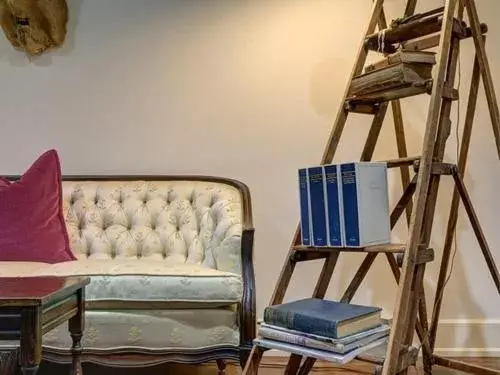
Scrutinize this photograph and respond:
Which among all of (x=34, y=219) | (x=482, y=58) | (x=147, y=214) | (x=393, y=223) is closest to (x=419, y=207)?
Answer: (x=393, y=223)

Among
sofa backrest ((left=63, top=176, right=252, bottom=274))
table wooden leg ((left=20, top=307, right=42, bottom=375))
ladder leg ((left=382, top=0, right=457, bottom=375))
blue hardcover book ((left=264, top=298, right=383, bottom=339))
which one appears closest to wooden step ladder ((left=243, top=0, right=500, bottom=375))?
ladder leg ((left=382, top=0, right=457, bottom=375))

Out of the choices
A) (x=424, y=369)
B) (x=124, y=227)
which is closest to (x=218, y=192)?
(x=124, y=227)

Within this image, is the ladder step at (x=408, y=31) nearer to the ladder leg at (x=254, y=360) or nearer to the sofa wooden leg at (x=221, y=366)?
the ladder leg at (x=254, y=360)

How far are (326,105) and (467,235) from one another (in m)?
1.03

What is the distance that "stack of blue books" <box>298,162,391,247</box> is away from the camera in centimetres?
182

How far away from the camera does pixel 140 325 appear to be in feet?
6.68

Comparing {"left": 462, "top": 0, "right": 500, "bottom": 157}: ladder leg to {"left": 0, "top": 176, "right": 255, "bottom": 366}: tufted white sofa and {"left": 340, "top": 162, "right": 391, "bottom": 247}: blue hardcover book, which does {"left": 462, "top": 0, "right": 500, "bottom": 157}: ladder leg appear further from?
{"left": 0, "top": 176, "right": 255, "bottom": 366}: tufted white sofa

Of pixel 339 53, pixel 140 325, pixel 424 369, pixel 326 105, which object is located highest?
pixel 339 53

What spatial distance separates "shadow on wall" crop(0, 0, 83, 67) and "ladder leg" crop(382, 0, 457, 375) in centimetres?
203

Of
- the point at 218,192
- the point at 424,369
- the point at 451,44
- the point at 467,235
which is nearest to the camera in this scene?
the point at 451,44

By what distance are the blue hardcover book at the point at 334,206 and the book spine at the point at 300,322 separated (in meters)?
0.31

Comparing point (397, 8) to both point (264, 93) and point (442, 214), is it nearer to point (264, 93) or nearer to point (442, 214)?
point (264, 93)

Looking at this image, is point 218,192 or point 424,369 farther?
point 218,192

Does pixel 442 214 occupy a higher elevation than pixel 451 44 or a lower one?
lower
